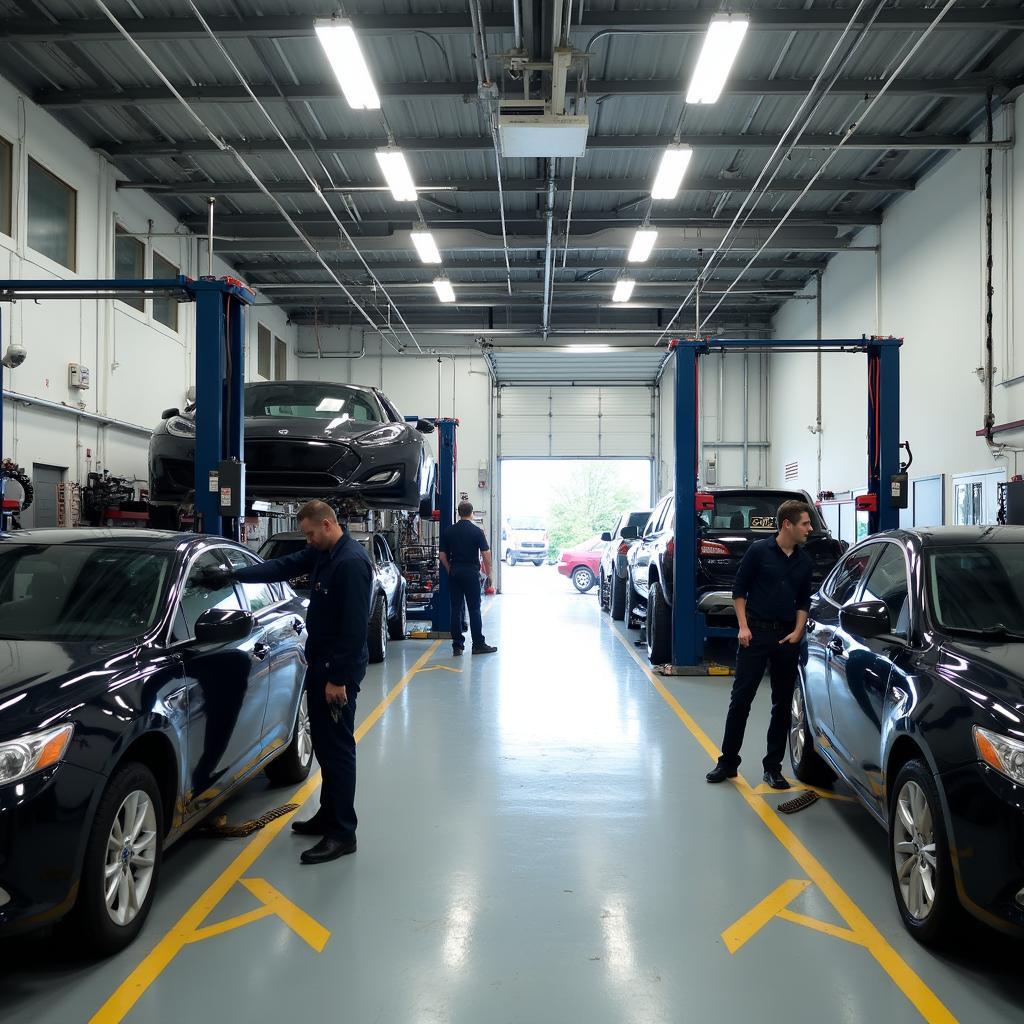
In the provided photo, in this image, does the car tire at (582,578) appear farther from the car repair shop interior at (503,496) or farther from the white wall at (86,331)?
the white wall at (86,331)

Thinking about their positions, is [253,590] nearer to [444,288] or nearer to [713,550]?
[713,550]

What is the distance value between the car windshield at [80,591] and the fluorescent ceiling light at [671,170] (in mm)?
8373

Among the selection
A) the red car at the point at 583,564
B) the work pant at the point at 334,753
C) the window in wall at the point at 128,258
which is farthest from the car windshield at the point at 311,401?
the red car at the point at 583,564

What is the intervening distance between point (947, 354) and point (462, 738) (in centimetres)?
923

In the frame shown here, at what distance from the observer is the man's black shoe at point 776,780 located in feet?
16.7

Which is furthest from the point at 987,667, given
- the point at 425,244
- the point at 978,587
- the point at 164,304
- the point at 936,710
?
the point at 164,304

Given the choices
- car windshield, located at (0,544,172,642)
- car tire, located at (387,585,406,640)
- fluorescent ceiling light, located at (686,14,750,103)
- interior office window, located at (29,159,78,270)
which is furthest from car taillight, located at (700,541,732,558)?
interior office window, located at (29,159,78,270)

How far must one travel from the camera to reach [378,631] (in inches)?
382

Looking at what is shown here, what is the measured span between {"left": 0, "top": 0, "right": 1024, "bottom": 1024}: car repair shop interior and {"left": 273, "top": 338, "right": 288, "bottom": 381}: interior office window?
14cm

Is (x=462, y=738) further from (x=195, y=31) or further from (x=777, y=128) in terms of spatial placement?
(x=777, y=128)

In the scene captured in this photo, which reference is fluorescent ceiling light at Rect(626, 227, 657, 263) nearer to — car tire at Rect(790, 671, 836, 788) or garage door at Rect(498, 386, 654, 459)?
garage door at Rect(498, 386, 654, 459)

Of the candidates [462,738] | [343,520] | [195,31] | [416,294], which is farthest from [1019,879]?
[416,294]

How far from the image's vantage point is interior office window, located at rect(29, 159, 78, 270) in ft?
36.0

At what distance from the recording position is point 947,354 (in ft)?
40.2
